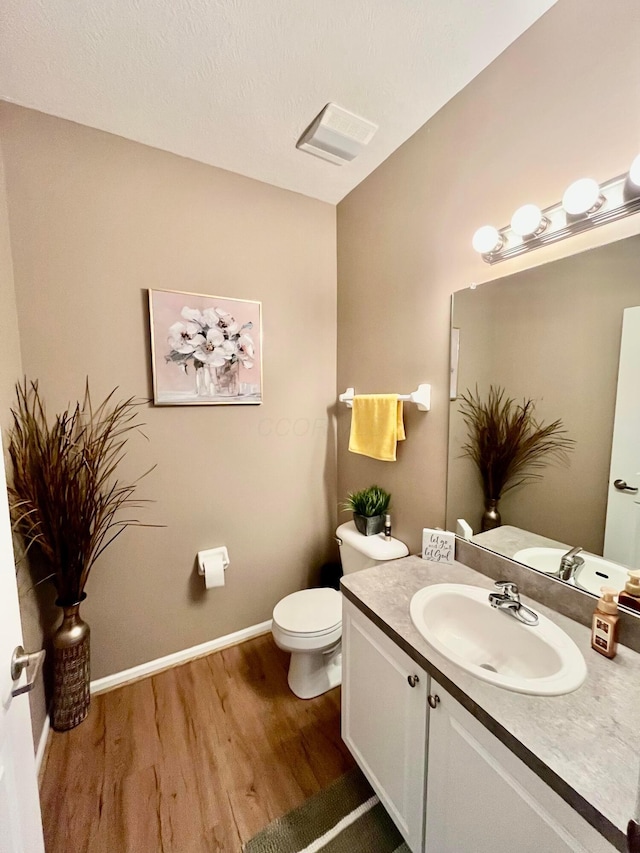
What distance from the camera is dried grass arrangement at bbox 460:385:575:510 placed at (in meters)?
1.18

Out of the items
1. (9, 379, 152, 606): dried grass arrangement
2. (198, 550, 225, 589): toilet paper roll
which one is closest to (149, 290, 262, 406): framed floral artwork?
(9, 379, 152, 606): dried grass arrangement

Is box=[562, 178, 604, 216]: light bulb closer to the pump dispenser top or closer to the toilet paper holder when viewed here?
the pump dispenser top

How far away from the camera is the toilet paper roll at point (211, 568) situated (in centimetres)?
183

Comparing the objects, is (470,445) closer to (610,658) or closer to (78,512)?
(610,658)

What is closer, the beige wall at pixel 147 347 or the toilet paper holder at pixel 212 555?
the beige wall at pixel 147 347


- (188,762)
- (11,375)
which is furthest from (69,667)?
(11,375)

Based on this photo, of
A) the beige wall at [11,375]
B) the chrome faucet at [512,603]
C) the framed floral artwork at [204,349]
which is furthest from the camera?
the framed floral artwork at [204,349]

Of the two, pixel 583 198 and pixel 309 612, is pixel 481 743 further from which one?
pixel 583 198

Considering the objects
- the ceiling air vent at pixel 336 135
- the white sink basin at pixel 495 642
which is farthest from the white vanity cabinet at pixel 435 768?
the ceiling air vent at pixel 336 135

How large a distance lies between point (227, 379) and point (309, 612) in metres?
1.30

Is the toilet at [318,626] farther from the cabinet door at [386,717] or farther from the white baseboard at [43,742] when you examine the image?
the white baseboard at [43,742]

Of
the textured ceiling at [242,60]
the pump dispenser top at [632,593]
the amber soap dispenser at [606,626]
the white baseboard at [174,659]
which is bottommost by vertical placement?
the white baseboard at [174,659]

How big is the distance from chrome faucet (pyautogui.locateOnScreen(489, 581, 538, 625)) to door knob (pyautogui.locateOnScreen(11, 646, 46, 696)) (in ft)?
4.01

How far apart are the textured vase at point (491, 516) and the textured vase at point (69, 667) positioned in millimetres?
1789
